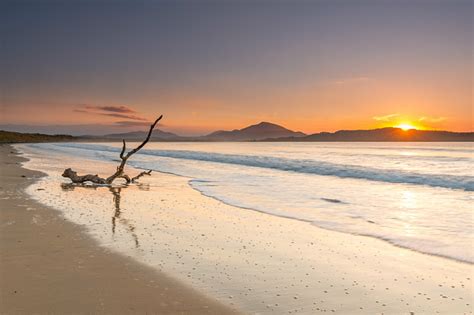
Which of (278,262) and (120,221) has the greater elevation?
(120,221)

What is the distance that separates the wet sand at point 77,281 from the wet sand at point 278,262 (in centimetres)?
32

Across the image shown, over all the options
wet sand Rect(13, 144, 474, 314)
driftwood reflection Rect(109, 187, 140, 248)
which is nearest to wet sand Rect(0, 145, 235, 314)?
wet sand Rect(13, 144, 474, 314)

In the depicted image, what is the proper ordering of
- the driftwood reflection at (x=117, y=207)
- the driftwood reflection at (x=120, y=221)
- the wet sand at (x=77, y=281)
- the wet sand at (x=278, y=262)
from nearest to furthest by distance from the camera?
1. the wet sand at (x=77, y=281)
2. the wet sand at (x=278, y=262)
3. the driftwood reflection at (x=120, y=221)
4. the driftwood reflection at (x=117, y=207)

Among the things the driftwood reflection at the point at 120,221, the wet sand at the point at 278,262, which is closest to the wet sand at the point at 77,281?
the wet sand at the point at 278,262

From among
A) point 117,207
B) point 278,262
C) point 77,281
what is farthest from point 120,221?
point 278,262

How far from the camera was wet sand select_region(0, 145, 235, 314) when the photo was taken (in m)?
4.86

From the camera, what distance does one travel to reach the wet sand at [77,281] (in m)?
4.86

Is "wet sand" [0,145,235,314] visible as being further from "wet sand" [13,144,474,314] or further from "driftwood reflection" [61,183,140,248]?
"driftwood reflection" [61,183,140,248]

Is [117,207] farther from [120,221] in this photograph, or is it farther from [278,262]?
[278,262]

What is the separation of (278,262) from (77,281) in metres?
3.01

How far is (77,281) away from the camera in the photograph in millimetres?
5637

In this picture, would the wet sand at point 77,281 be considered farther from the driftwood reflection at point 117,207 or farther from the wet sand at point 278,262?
the driftwood reflection at point 117,207

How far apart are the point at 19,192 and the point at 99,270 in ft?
32.2

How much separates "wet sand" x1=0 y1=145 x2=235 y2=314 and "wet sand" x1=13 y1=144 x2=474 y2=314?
32 cm
